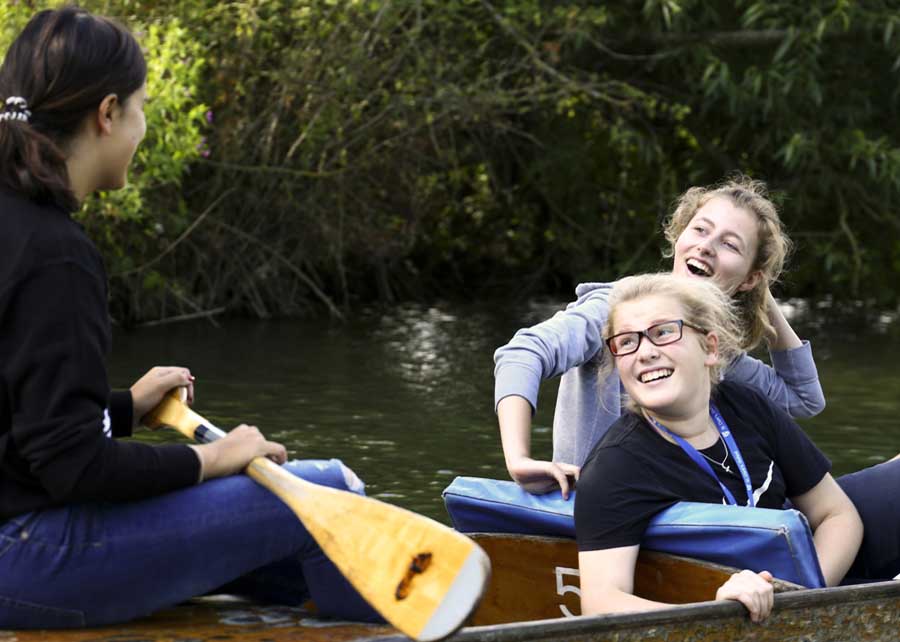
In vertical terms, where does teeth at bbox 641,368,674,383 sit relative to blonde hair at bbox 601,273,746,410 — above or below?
below

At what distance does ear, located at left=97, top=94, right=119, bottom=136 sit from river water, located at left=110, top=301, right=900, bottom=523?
3687 millimetres

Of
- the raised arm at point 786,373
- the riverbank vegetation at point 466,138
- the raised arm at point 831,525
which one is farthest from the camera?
the riverbank vegetation at point 466,138

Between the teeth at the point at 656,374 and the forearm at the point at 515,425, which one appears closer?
the teeth at the point at 656,374

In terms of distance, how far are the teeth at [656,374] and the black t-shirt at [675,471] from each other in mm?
91

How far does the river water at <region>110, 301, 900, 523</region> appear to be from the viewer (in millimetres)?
8102

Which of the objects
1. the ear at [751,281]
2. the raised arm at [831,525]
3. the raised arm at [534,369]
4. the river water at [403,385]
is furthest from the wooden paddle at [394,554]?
the river water at [403,385]

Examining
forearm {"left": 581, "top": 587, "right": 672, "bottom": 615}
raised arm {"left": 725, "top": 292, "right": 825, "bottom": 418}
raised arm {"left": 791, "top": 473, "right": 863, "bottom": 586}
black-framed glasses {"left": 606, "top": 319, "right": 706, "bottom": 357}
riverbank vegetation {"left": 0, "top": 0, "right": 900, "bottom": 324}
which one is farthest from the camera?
riverbank vegetation {"left": 0, "top": 0, "right": 900, "bottom": 324}

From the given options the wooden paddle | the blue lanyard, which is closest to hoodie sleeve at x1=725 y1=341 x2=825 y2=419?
the blue lanyard

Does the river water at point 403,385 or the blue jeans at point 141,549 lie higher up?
the blue jeans at point 141,549

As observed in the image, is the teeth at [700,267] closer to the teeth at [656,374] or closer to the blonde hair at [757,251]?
the blonde hair at [757,251]

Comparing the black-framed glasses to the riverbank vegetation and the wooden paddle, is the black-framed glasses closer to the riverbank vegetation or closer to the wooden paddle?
the wooden paddle

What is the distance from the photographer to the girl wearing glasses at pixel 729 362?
3990 mm

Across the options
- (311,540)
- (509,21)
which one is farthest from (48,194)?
(509,21)

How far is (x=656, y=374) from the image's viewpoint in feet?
11.9
